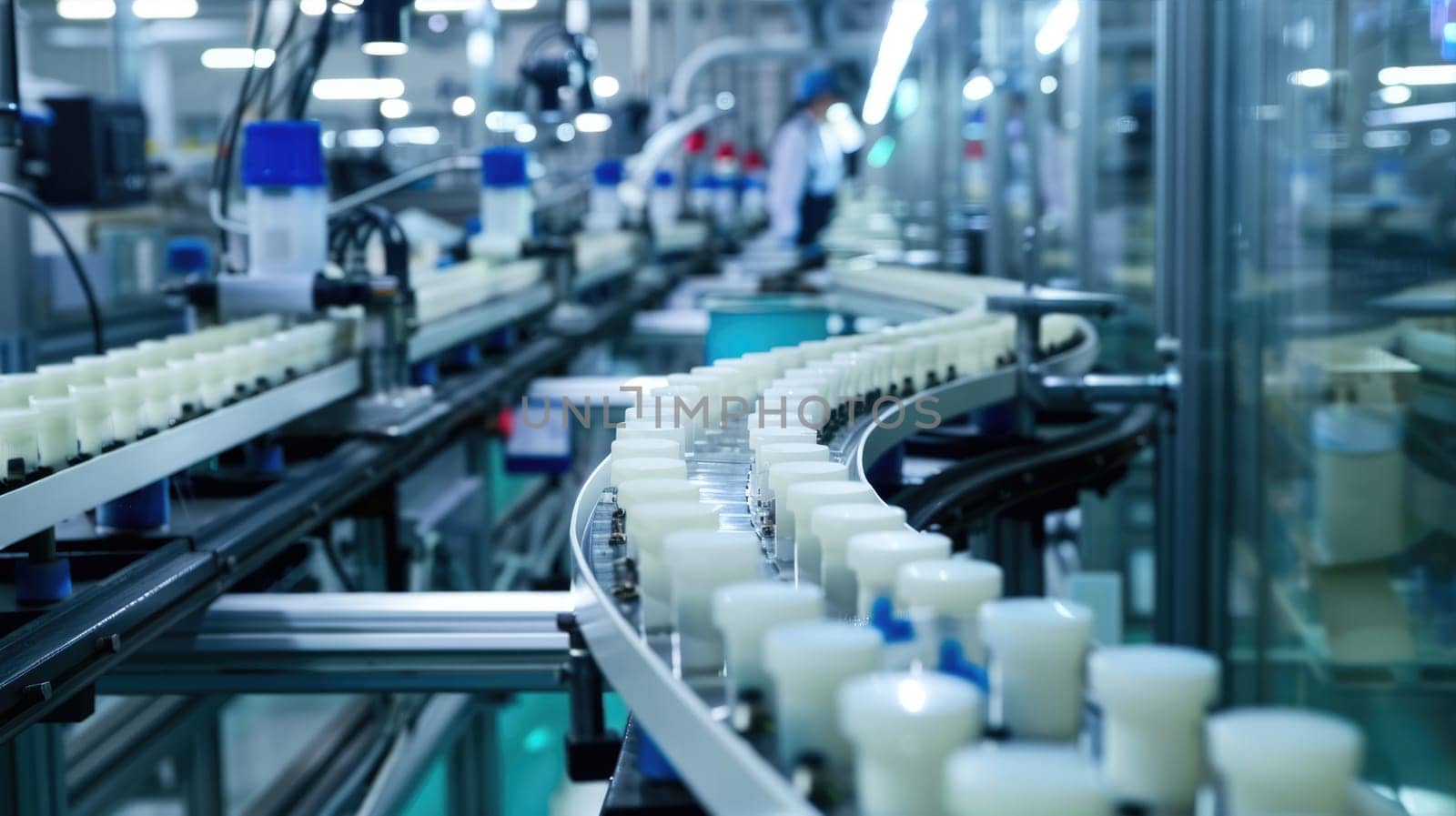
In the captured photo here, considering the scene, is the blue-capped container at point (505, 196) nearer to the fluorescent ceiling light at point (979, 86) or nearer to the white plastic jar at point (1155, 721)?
the fluorescent ceiling light at point (979, 86)

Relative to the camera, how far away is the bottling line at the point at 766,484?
2.38ft

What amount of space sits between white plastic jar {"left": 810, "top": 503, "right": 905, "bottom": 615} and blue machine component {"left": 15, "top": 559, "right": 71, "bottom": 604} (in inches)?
30.4

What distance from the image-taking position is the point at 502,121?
4594mm

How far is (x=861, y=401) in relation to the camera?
70.3 inches

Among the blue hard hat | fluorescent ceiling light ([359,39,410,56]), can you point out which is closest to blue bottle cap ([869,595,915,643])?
fluorescent ceiling light ([359,39,410,56])

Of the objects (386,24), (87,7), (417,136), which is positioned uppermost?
(87,7)

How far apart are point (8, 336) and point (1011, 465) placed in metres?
2.21

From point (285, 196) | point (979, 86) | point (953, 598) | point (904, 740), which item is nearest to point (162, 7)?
point (979, 86)

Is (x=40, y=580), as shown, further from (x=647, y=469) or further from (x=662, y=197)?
(x=662, y=197)

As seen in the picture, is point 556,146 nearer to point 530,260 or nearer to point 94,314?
point 530,260

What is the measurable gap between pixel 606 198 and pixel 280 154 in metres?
3.43

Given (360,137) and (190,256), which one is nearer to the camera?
(190,256)

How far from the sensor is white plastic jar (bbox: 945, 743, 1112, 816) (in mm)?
577

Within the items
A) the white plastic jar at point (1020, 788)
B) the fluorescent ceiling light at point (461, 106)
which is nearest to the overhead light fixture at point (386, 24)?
the white plastic jar at point (1020, 788)
